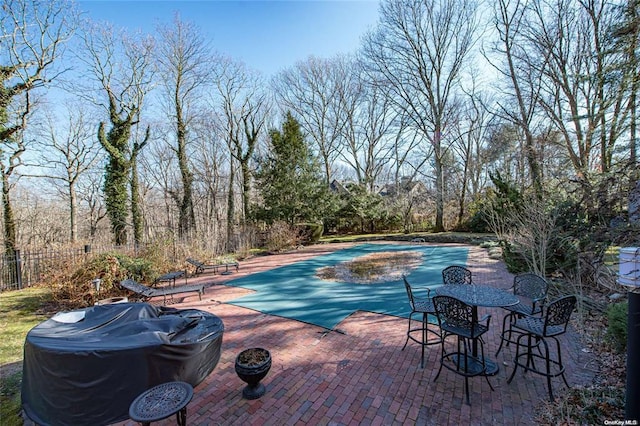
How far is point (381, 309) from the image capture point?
5.66 meters

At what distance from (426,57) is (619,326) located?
63.4 feet

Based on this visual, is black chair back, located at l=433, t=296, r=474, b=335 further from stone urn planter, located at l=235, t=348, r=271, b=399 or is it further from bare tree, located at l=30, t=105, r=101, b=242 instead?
bare tree, located at l=30, t=105, r=101, b=242

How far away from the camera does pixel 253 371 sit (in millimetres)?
3008

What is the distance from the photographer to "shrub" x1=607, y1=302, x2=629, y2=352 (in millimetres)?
3365

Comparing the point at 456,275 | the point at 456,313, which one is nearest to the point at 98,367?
the point at 456,313


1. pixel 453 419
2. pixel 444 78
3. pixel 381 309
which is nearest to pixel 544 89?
pixel 444 78

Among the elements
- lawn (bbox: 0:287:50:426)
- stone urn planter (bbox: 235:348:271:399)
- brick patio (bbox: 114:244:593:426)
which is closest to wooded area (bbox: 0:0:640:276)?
brick patio (bbox: 114:244:593:426)

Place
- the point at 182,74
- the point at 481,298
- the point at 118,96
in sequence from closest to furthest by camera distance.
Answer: the point at 481,298
the point at 118,96
the point at 182,74

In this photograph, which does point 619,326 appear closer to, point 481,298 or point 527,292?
point 527,292

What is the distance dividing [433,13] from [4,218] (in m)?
24.0

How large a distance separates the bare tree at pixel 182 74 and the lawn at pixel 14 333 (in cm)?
728

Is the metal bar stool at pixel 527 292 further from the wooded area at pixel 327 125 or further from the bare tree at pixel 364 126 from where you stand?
the bare tree at pixel 364 126

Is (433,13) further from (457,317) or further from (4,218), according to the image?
(4,218)

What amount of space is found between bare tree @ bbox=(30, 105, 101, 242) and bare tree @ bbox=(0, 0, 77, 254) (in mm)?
4079
